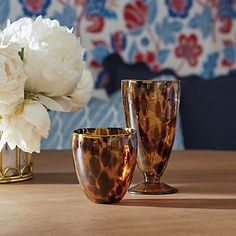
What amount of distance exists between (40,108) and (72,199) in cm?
17

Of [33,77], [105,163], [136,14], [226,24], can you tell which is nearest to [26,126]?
[33,77]

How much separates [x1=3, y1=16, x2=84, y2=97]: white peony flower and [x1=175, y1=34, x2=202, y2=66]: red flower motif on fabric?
1.56 m

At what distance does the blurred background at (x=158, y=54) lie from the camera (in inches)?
96.3

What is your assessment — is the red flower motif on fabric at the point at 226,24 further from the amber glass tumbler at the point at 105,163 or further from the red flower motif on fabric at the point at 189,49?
the amber glass tumbler at the point at 105,163

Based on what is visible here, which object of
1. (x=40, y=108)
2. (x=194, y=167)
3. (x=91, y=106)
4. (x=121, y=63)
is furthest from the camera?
(x=121, y=63)

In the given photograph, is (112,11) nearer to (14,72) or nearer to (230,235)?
(14,72)

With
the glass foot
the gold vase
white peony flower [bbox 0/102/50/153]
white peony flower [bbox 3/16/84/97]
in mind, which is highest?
white peony flower [bbox 3/16/84/97]

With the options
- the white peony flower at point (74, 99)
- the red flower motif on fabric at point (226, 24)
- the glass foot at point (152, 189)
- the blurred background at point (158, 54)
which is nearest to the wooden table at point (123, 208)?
the glass foot at point (152, 189)

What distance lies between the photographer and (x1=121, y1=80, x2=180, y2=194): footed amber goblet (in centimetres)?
109

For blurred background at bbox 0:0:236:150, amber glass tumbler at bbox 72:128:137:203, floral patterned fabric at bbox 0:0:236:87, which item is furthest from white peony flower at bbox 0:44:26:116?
floral patterned fabric at bbox 0:0:236:87

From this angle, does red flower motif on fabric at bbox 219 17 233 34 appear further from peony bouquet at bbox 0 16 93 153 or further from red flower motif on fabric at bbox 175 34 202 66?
peony bouquet at bbox 0 16 93 153

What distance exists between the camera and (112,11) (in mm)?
2605

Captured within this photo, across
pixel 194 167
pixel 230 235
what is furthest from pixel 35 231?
pixel 194 167

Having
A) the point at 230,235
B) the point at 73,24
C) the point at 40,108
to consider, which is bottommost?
the point at 230,235
